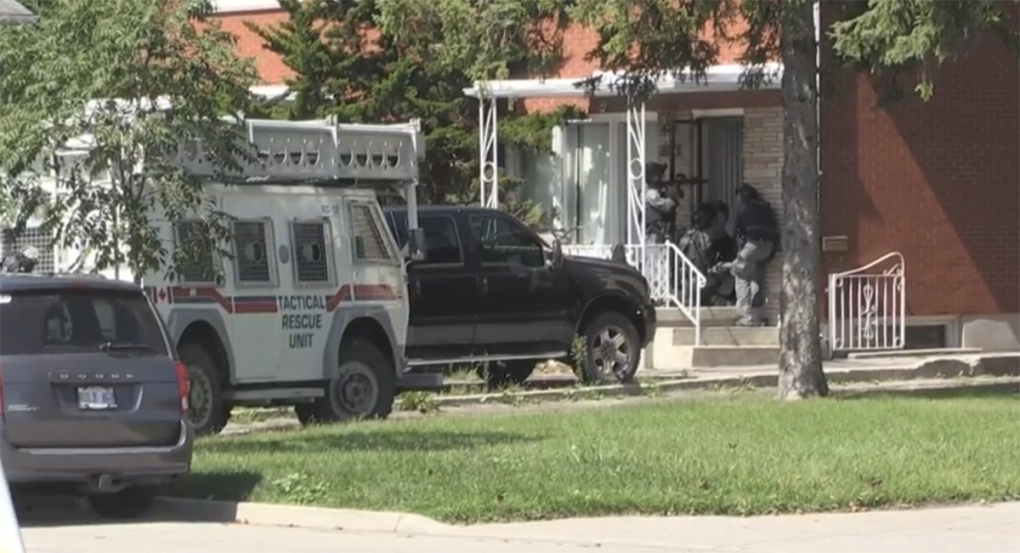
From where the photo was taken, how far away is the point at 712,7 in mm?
21016

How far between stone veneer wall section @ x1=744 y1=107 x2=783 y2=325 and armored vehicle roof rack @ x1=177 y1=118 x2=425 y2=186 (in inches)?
339

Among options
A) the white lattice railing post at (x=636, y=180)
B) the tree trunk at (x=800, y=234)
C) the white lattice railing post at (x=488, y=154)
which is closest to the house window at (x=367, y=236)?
the tree trunk at (x=800, y=234)

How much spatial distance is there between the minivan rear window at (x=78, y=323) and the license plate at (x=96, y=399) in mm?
298

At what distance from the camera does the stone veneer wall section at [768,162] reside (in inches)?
1111

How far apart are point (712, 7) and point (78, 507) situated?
8.86 meters

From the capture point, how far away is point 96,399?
14.0 meters

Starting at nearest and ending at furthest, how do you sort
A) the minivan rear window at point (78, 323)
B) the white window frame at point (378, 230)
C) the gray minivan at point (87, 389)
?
1. the gray minivan at point (87, 389)
2. the minivan rear window at point (78, 323)
3. the white window frame at point (378, 230)

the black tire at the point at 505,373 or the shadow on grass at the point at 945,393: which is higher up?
the black tire at the point at 505,373

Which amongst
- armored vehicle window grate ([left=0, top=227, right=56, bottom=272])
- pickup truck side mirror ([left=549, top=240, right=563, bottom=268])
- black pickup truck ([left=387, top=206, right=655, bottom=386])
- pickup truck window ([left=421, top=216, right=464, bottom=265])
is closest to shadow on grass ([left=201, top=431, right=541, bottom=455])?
armored vehicle window grate ([left=0, top=227, right=56, bottom=272])

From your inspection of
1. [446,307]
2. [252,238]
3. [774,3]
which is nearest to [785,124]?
[774,3]

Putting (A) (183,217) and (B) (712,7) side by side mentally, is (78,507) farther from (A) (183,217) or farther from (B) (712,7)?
(B) (712,7)

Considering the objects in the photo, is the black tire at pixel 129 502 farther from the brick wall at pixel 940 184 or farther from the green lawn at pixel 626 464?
the brick wall at pixel 940 184

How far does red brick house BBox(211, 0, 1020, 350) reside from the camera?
2848cm

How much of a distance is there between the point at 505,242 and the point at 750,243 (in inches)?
213
